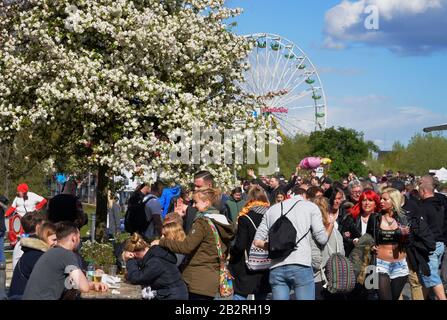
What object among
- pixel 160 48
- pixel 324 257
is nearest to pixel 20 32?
pixel 160 48

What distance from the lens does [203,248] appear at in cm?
981

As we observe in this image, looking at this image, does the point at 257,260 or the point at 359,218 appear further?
the point at 359,218

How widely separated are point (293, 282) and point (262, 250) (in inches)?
34.7

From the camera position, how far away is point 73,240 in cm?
802

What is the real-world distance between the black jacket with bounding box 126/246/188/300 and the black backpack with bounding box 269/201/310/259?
1086mm

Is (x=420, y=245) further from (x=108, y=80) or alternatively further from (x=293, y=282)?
(x=108, y=80)

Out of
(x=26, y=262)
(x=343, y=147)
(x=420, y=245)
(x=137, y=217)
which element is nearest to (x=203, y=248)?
(x=26, y=262)

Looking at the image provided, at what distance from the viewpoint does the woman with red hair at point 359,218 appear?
1198cm

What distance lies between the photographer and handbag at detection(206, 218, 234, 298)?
9.84m

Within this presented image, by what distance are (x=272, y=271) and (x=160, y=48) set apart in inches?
330

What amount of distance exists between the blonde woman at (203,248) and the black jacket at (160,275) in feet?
0.47

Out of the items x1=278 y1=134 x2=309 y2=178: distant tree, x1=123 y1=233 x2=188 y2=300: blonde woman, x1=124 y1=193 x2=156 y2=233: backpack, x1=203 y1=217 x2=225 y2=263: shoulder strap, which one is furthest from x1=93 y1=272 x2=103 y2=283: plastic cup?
x1=278 y1=134 x2=309 y2=178: distant tree

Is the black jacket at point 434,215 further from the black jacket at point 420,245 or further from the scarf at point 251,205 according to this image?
the scarf at point 251,205

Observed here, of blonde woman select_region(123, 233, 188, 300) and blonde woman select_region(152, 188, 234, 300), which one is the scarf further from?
blonde woman select_region(123, 233, 188, 300)
